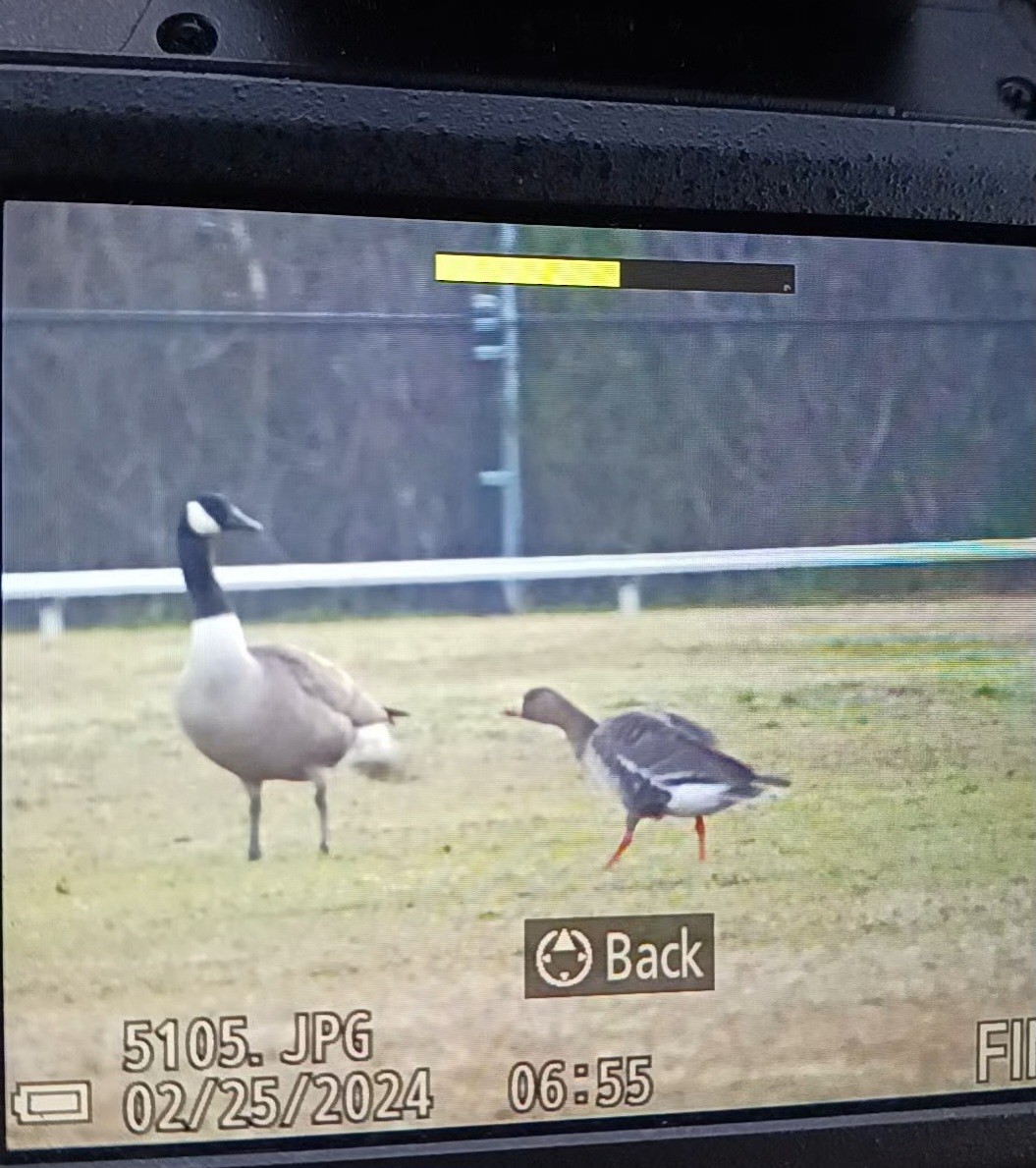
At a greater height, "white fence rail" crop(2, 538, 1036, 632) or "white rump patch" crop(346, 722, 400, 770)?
"white fence rail" crop(2, 538, 1036, 632)

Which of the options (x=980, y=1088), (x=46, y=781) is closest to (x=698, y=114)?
(x=46, y=781)

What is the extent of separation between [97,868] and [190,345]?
403mm

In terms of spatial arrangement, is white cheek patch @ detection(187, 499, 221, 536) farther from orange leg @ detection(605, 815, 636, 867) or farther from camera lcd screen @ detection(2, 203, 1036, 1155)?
orange leg @ detection(605, 815, 636, 867)

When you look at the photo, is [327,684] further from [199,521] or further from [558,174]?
[558,174]

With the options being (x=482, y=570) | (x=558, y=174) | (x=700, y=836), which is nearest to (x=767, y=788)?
(x=700, y=836)

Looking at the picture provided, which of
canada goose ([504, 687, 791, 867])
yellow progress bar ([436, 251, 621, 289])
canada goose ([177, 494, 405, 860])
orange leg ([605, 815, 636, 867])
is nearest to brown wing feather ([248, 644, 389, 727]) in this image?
canada goose ([177, 494, 405, 860])

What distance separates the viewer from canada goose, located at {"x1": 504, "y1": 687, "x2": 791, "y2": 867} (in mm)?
1100

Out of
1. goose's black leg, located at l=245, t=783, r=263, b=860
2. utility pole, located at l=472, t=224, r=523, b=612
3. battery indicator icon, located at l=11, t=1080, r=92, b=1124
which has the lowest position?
battery indicator icon, located at l=11, t=1080, r=92, b=1124

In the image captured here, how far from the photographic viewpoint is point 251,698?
108 cm

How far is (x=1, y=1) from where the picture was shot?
1.07m

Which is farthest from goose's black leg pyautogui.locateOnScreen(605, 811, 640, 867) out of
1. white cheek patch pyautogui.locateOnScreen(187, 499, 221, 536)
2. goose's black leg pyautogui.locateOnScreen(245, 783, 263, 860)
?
white cheek patch pyautogui.locateOnScreen(187, 499, 221, 536)

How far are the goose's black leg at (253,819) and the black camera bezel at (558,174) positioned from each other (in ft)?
0.74

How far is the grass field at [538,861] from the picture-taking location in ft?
3.46

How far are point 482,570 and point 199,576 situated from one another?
0.22 m
